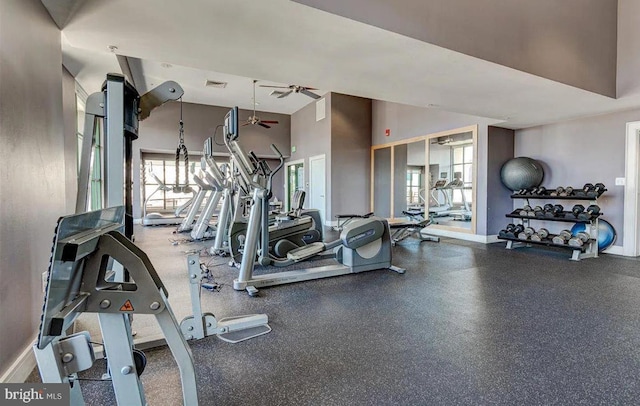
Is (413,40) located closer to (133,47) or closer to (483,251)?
(133,47)

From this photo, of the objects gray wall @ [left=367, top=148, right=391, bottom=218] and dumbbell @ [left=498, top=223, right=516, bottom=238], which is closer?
dumbbell @ [left=498, top=223, right=516, bottom=238]

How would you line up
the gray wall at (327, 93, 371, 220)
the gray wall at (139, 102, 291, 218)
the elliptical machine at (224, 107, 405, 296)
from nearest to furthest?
1. the elliptical machine at (224, 107, 405, 296)
2. the gray wall at (327, 93, 371, 220)
3. the gray wall at (139, 102, 291, 218)

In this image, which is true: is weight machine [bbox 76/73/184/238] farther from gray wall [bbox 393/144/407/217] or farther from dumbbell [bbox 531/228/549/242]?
gray wall [bbox 393/144/407/217]

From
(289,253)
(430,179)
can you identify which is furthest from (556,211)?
(289,253)

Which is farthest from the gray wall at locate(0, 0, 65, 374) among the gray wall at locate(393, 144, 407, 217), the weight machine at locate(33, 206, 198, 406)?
the gray wall at locate(393, 144, 407, 217)

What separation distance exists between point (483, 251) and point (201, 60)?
5124 millimetres

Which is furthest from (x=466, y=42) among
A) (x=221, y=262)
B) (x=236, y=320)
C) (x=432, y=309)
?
(x=221, y=262)

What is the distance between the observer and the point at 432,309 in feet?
9.40

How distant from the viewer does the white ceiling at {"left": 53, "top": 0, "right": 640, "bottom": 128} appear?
2.37m

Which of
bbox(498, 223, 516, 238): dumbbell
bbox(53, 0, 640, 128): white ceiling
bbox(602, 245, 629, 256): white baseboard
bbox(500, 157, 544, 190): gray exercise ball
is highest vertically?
bbox(53, 0, 640, 128): white ceiling

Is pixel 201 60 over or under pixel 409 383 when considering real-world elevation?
over

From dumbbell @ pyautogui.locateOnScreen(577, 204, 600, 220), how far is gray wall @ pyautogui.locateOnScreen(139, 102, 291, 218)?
8.63m

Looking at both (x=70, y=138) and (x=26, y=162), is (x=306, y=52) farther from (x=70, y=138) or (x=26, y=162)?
(x=70, y=138)

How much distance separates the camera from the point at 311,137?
978 centimetres
